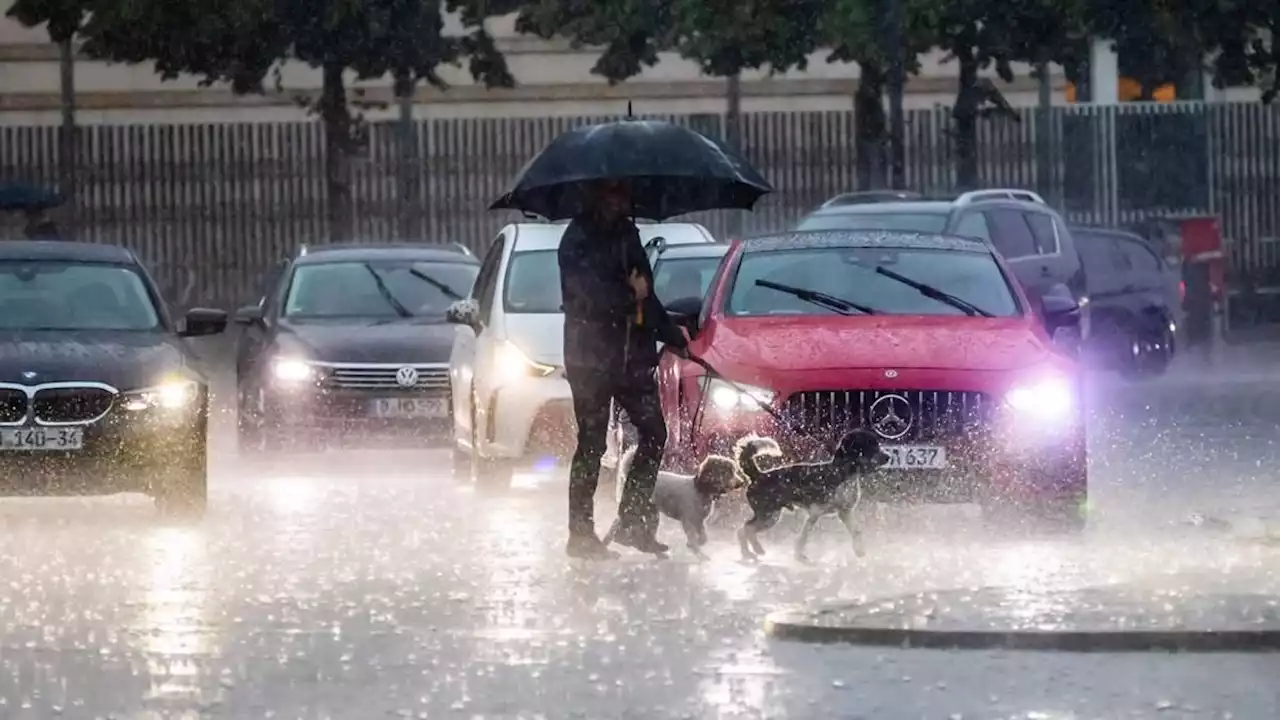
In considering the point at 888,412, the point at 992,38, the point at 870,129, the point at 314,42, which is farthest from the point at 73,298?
the point at 870,129

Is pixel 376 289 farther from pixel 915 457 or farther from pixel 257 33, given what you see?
pixel 257 33

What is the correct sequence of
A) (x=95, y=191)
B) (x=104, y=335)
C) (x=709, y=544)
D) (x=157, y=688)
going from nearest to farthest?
(x=157, y=688), (x=709, y=544), (x=104, y=335), (x=95, y=191)

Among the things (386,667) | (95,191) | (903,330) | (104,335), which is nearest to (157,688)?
(386,667)

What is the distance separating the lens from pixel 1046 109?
40.2m

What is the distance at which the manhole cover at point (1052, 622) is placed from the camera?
1063cm

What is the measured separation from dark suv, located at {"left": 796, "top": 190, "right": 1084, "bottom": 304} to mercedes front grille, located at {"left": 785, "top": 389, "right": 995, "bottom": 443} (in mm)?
10353

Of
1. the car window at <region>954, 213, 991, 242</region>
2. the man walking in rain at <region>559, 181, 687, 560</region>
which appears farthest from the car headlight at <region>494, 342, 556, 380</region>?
the car window at <region>954, 213, 991, 242</region>

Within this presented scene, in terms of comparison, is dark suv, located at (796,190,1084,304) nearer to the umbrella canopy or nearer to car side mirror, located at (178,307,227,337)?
car side mirror, located at (178,307,227,337)

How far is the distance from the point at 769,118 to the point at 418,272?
1688cm

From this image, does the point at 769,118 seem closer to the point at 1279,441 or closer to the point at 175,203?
the point at 175,203

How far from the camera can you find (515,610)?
11938mm

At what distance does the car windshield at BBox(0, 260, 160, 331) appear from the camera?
57.4 ft

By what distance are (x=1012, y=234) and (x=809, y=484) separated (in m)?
13.8

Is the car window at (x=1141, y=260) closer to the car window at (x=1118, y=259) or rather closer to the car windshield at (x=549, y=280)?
the car window at (x=1118, y=259)
